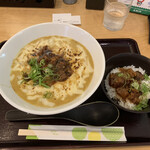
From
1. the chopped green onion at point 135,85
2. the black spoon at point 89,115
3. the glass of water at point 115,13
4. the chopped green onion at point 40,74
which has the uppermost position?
the glass of water at point 115,13

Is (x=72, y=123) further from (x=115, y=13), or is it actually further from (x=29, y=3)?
(x=29, y=3)

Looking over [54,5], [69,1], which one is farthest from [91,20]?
[54,5]

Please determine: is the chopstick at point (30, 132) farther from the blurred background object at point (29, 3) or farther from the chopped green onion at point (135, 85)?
the blurred background object at point (29, 3)

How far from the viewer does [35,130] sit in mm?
1248

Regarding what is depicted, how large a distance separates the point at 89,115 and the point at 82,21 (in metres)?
1.54

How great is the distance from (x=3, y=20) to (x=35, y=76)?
58.2 inches

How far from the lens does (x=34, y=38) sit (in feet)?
5.23

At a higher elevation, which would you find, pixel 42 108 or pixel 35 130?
pixel 42 108

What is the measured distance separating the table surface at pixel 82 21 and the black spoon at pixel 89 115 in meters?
1.00

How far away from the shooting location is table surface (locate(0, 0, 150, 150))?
2081 mm

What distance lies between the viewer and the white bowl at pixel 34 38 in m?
1.11

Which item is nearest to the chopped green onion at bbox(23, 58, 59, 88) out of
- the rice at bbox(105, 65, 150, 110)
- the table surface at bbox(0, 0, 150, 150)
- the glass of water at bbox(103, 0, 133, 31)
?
the rice at bbox(105, 65, 150, 110)

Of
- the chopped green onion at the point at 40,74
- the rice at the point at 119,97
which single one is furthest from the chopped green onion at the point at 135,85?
the chopped green onion at the point at 40,74

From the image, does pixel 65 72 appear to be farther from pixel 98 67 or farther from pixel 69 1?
pixel 69 1
